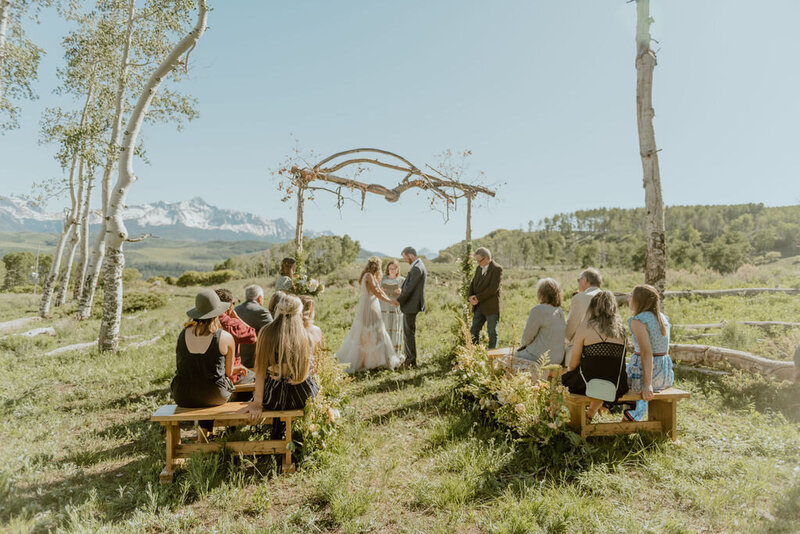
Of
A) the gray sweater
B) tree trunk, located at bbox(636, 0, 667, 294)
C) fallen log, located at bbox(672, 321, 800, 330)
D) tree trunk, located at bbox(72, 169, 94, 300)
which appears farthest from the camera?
tree trunk, located at bbox(72, 169, 94, 300)

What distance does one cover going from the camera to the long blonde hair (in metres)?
4.20

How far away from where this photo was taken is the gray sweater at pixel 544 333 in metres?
5.48

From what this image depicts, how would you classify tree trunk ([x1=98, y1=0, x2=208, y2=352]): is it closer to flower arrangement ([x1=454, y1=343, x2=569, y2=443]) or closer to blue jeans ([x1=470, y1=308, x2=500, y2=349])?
blue jeans ([x1=470, y1=308, x2=500, y2=349])

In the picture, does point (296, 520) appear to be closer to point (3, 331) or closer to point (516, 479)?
point (516, 479)

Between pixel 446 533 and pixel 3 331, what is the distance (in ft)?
52.9

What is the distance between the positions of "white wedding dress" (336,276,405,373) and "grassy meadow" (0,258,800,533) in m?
1.36

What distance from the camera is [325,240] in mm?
92875

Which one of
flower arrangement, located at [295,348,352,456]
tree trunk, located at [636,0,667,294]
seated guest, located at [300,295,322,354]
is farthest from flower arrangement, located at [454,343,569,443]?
tree trunk, located at [636,0,667,294]

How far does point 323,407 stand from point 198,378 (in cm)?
133

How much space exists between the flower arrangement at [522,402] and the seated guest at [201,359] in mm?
3129

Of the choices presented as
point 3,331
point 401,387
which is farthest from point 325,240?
point 401,387

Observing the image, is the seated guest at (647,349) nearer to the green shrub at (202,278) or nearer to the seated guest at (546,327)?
the seated guest at (546,327)

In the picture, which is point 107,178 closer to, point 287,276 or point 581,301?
point 287,276

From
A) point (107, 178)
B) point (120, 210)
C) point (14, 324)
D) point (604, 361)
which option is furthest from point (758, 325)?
point (14, 324)
